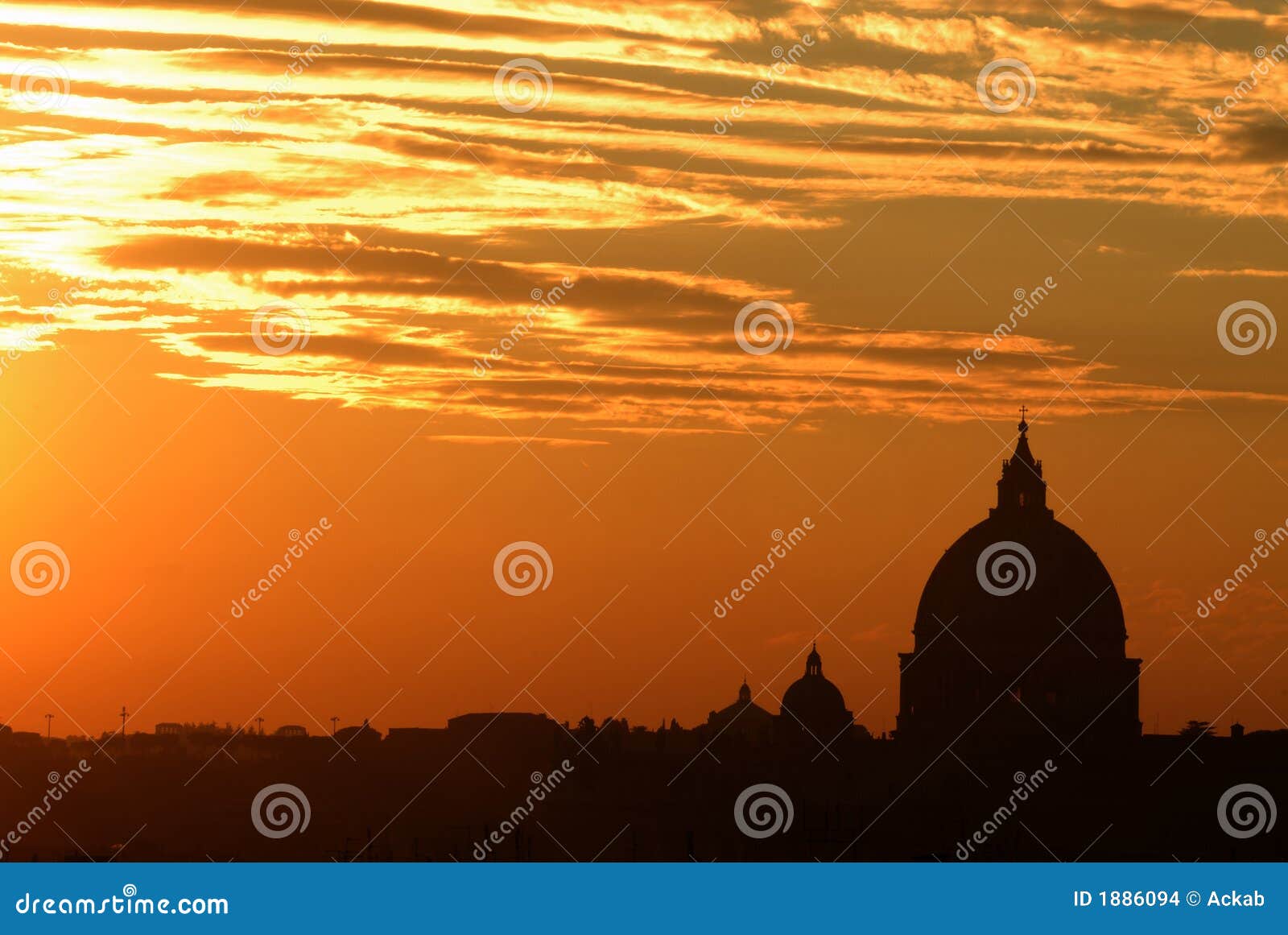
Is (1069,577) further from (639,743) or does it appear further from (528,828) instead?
(639,743)

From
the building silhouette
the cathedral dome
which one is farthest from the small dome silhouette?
the cathedral dome

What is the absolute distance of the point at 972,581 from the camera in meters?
125

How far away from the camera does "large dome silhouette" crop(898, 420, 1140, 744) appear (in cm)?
12381

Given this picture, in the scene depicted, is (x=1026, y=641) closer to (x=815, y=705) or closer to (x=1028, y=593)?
(x=1028, y=593)

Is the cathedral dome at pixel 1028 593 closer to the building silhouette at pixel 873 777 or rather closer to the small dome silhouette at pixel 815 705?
the building silhouette at pixel 873 777

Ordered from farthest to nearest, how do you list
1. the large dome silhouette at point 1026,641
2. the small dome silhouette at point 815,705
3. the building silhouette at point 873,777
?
the small dome silhouette at point 815,705 < the large dome silhouette at point 1026,641 < the building silhouette at point 873,777

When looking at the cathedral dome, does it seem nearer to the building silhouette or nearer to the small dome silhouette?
the building silhouette

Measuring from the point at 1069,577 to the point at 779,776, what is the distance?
14.6m

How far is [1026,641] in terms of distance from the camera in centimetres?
12438

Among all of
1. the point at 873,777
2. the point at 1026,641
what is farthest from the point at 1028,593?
the point at 873,777

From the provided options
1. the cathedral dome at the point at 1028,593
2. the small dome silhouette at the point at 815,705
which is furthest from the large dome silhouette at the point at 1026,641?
the small dome silhouette at the point at 815,705

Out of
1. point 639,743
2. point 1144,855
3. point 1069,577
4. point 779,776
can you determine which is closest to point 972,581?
point 1069,577

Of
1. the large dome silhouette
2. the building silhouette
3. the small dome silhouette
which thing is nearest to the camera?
the building silhouette

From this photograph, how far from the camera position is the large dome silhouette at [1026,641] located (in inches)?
4875
